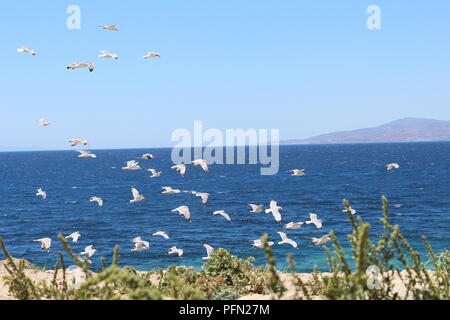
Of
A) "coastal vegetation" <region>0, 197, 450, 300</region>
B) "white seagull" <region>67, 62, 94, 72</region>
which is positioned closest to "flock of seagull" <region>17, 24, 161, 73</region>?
"white seagull" <region>67, 62, 94, 72</region>

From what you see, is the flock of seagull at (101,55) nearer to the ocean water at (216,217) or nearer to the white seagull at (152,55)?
the white seagull at (152,55)

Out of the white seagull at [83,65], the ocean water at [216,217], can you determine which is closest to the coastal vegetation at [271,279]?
the white seagull at [83,65]

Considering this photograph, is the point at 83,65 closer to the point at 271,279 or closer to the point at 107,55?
the point at 107,55

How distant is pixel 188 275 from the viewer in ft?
60.5

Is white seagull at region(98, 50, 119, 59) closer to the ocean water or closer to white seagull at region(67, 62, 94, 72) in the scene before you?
white seagull at region(67, 62, 94, 72)

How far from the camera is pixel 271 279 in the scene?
4.75m

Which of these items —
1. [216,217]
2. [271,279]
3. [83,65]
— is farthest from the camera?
[216,217]

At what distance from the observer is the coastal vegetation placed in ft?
16.0

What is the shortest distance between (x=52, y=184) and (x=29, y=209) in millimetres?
42563

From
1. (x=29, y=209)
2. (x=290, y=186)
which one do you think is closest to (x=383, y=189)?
(x=290, y=186)

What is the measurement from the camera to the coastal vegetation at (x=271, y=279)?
488cm

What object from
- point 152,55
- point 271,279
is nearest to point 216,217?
point 152,55
